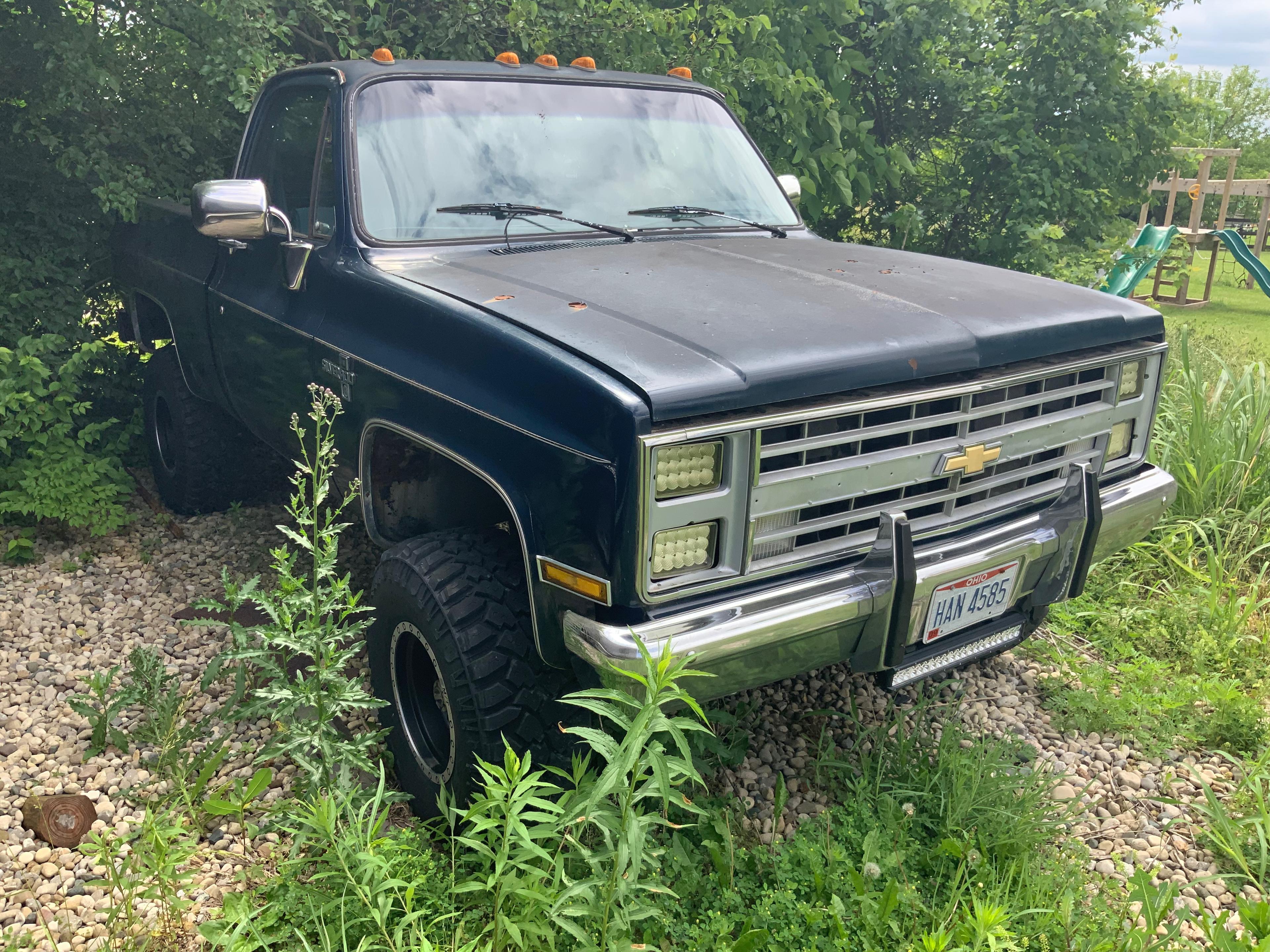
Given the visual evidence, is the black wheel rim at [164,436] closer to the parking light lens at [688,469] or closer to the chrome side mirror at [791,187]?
the chrome side mirror at [791,187]

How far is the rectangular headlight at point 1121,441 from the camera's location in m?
3.32

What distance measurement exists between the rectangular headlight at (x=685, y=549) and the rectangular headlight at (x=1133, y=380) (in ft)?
5.65

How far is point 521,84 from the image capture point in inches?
144

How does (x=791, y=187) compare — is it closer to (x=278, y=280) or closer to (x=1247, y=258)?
(x=278, y=280)

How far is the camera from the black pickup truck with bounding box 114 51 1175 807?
229 centimetres

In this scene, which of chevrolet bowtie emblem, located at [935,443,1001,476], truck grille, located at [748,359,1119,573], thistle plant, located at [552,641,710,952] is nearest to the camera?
thistle plant, located at [552,641,710,952]

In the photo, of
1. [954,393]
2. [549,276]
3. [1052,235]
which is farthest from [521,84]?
[1052,235]

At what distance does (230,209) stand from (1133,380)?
3.01m

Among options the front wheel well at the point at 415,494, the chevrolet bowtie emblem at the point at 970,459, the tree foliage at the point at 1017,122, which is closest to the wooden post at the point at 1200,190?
the tree foliage at the point at 1017,122

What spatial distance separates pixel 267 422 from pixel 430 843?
1.83 meters

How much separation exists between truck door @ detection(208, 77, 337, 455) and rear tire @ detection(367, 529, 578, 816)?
0.96 m

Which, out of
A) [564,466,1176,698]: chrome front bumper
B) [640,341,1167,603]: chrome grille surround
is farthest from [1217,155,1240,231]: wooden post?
[564,466,1176,698]: chrome front bumper

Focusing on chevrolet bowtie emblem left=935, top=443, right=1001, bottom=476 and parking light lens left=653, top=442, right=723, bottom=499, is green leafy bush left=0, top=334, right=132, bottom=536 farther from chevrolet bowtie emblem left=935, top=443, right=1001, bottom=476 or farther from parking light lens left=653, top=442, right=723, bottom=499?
chevrolet bowtie emblem left=935, top=443, right=1001, bottom=476

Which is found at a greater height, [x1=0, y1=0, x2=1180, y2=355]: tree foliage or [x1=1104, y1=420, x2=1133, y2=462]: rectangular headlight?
[x1=0, y1=0, x2=1180, y2=355]: tree foliage
